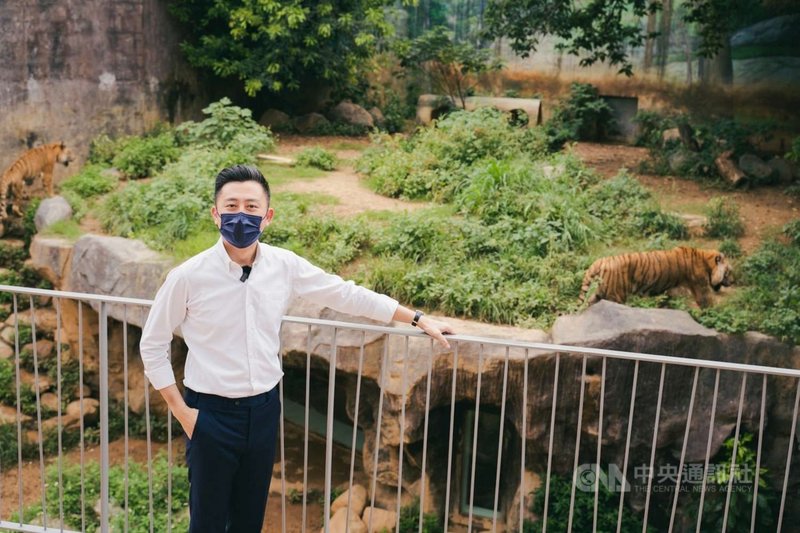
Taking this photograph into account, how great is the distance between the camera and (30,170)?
1204cm

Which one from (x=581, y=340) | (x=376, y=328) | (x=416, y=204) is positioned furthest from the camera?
(x=416, y=204)

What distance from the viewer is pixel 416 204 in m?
11.1

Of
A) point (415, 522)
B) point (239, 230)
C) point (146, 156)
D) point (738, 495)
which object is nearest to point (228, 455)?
point (239, 230)

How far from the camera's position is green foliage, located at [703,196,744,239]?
9992mm

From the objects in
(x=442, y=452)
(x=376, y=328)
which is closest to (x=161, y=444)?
(x=442, y=452)

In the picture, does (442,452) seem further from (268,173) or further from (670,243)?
(268,173)

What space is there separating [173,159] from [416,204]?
4099 millimetres

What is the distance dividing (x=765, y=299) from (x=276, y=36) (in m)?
9.51

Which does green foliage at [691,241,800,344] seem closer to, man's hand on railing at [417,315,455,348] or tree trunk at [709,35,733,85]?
man's hand on railing at [417,315,455,348]

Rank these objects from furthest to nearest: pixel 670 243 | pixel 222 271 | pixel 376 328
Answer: pixel 670 243 → pixel 376 328 → pixel 222 271

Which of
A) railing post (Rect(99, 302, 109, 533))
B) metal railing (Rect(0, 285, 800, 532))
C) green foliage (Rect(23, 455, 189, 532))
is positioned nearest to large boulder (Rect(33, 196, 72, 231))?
metal railing (Rect(0, 285, 800, 532))

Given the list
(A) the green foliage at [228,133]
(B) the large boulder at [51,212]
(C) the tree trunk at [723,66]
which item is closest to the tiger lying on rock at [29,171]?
(B) the large boulder at [51,212]

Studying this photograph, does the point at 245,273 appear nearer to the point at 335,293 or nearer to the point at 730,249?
the point at 335,293

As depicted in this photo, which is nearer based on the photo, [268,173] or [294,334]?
[294,334]
